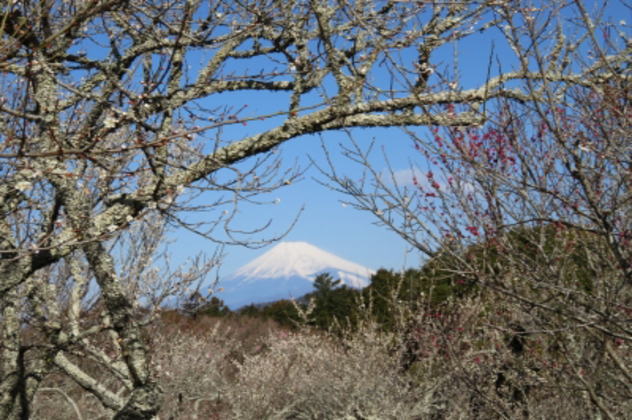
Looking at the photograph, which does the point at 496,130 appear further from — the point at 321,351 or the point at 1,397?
the point at 321,351

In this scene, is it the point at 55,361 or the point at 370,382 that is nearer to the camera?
the point at 55,361

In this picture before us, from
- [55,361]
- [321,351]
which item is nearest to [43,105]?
[55,361]

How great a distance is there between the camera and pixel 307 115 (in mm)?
4461

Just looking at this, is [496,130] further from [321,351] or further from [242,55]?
[321,351]

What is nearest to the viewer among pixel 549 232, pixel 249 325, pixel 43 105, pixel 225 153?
pixel 43 105

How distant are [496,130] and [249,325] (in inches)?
714

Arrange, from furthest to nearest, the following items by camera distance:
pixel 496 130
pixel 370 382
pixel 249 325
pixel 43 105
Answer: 1. pixel 249 325
2. pixel 370 382
3. pixel 496 130
4. pixel 43 105

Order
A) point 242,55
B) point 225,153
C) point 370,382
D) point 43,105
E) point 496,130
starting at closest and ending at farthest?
point 43,105 → point 225,153 → point 496,130 → point 242,55 → point 370,382

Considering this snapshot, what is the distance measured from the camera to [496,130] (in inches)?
185

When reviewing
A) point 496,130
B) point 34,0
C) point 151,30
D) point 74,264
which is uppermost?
point 34,0

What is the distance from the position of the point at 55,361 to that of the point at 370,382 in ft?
14.9

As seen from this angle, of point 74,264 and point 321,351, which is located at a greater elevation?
point 74,264

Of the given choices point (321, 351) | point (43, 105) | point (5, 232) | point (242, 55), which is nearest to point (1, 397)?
point (5, 232)

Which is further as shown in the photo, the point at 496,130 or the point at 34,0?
the point at 496,130
